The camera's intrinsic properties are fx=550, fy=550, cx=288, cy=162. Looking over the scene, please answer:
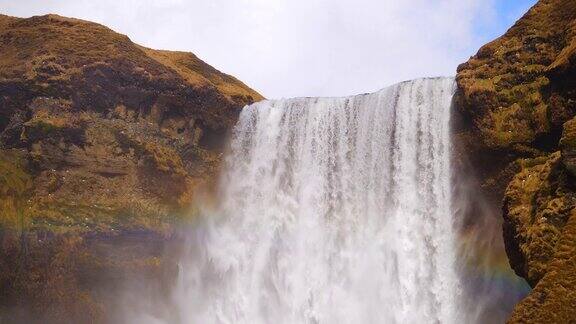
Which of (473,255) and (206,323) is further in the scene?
(206,323)

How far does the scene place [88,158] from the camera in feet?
77.9

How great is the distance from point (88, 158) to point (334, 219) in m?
10.9

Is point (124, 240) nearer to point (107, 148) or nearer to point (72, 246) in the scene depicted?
point (72, 246)

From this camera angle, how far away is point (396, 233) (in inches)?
820

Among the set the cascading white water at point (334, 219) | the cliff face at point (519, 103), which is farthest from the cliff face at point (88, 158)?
the cliff face at point (519, 103)

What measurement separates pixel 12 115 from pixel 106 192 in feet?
17.2

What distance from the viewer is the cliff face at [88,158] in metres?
21.7

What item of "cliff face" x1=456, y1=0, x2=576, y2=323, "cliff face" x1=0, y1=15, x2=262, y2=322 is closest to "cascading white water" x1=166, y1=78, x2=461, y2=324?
"cliff face" x1=456, y1=0, x2=576, y2=323

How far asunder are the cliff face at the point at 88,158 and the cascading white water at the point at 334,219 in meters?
2.10

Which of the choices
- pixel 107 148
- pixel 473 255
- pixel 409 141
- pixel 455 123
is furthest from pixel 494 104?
pixel 107 148

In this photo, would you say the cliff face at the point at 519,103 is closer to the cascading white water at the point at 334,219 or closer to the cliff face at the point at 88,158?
the cascading white water at the point at 334,219

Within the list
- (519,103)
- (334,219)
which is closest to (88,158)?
(334,219)

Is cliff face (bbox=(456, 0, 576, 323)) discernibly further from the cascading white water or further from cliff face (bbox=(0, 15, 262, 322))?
cliff face (bbox=(0, 15, 262, 322))

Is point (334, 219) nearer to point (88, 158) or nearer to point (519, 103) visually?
point (519, 103)
